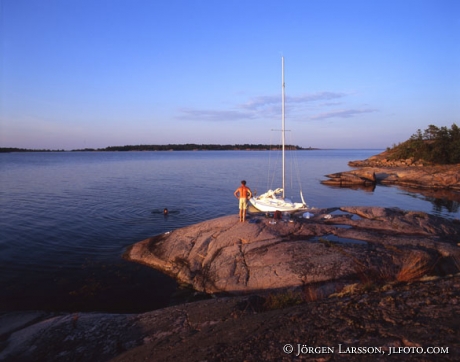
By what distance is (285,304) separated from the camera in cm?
807

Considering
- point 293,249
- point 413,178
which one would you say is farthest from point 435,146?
point 293,249

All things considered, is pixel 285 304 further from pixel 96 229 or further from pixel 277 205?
pixel 96 229

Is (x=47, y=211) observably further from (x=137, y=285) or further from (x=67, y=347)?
(x=67, y=347)

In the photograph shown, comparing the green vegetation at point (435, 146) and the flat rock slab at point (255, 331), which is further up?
the green vegetation at point (435, 146)

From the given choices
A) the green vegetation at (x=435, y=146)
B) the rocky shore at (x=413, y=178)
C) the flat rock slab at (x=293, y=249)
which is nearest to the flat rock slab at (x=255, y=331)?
the flat rock slab at (x=293, y=249)

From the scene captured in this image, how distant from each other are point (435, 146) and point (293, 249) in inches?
2394

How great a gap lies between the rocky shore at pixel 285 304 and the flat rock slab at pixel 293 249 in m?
0.05

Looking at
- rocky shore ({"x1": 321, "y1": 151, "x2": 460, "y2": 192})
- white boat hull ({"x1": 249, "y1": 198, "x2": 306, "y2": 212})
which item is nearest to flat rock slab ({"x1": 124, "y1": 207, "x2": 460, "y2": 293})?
Result: white boat hull ({"x1": 249, "y1": 198, "x2": 306, "y2": 212})

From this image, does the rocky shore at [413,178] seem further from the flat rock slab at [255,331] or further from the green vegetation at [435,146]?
the flat rock slab at [255,331]

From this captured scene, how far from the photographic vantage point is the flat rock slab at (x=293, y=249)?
10781 mm

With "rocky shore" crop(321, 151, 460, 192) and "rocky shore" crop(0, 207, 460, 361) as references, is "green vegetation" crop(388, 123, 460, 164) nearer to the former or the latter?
"rocky shore" crop(321, 151, 460, 192)

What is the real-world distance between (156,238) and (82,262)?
4.02 meters

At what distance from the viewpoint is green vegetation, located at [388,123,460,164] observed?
5459cm

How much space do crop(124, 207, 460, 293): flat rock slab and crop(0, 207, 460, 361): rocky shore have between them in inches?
2.1
